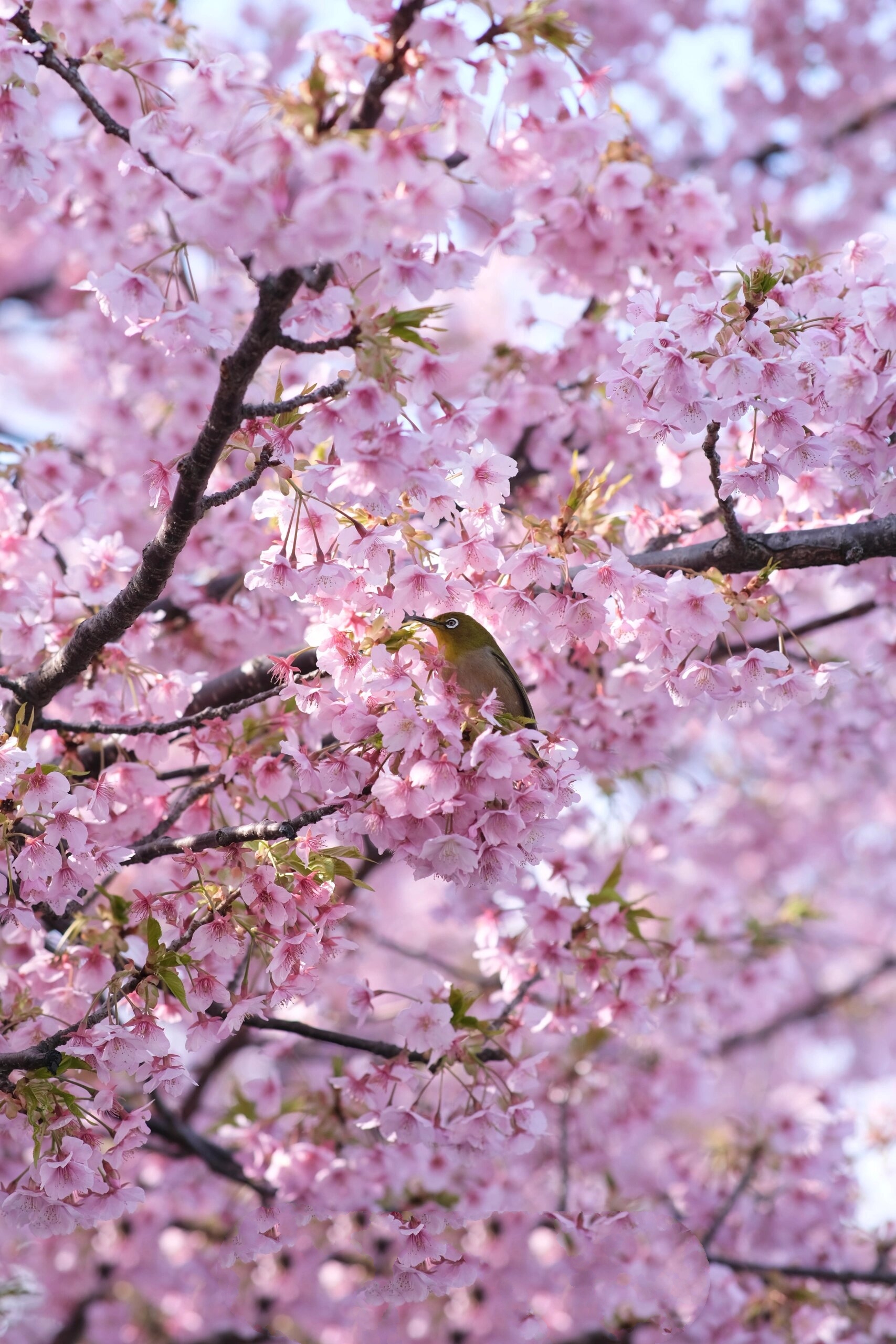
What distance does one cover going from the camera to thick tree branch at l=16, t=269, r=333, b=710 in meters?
2.10

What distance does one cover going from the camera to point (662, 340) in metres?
2.50

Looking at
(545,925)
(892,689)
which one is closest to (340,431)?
(545,925)

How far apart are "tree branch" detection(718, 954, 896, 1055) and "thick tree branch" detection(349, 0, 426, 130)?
6.46 metres

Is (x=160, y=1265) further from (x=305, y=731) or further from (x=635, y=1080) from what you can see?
(x=305, y=731)

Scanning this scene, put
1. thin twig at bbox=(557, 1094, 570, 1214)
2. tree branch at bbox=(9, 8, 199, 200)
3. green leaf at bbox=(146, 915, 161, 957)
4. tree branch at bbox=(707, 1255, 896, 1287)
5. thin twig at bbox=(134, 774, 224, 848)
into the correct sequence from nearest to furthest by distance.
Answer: green leaf at bbox=(146, 915, 161, 957) → tree branch at bbox=(9, 8, 199, 200) → thin twig at bbox=(134, 774, 224, 848) → tree branch at bbox=(707, 1255, 896, 1287) → thin twig at bbox=(557, 1094, 570, 1214)

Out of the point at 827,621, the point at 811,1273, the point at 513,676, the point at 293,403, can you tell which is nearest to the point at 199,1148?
the point at 513,676

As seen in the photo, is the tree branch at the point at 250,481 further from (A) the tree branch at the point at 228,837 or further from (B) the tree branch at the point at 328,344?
(A) the tree branch at the point at 228,837

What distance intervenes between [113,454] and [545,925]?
312 centimetres

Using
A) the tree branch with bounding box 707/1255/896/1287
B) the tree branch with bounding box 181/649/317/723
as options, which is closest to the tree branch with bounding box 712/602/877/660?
the tree branch with bounding box 181/649/317/723

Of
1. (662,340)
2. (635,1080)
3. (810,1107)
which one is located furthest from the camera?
(810,1107)

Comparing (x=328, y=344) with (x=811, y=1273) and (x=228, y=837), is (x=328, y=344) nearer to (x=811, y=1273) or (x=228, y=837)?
(x=228, y=837)

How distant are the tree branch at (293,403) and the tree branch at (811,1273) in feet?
12.7

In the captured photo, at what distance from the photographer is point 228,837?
8.59 ft

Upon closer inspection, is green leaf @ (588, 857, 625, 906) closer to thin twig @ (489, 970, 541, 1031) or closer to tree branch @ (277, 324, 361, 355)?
thin twig @ (489, 970, 541, 1031)
